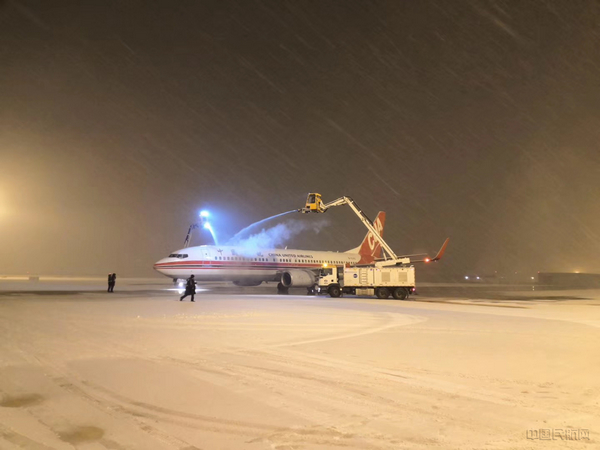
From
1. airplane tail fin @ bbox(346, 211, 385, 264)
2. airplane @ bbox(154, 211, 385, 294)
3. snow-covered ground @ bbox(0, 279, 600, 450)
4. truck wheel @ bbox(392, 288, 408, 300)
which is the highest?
airplane tail fin @ bbox(346, 211, 385, 264)

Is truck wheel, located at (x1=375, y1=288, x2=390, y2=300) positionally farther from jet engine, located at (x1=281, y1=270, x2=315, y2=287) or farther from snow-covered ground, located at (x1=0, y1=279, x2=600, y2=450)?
snow-covered ground, located at (x1=0, y1=279, x2=600, y2=450)

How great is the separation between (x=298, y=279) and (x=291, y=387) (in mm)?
34399

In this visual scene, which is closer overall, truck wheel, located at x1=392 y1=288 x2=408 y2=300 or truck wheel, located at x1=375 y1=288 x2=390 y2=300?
truck wheel, located at x1=392 y1=288 x2=408 y2=300

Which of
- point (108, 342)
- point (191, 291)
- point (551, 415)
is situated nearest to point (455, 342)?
point (551, 415)

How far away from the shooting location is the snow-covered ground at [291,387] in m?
6.32

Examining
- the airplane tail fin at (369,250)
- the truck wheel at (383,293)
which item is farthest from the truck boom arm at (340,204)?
the airplane tail fin at (369,250)

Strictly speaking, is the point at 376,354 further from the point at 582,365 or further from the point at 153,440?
the point at 153,440

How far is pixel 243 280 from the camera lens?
155 feet

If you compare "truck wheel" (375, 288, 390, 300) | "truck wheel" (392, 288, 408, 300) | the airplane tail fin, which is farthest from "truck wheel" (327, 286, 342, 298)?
the airplane tail fin

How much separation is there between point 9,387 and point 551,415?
30.1 feet

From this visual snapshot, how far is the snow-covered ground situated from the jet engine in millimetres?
25545

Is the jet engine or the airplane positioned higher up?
the airplane

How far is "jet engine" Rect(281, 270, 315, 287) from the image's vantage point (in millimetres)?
42969

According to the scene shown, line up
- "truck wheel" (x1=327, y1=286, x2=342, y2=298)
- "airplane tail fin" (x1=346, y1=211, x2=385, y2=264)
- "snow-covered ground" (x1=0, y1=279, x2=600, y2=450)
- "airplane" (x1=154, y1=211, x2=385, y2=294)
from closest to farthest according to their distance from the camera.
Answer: "snow-covered ground" (x1=0, y1=279, x2=600, y2=450) < "truck wheel" (x1=327, y1=286, x2=342, y2=298) < "airplane" (x1=154, y1=211, x2=385, y2=294) < "airplane tail fin" (x1=346, y1=211, x2=385, y2=264)
